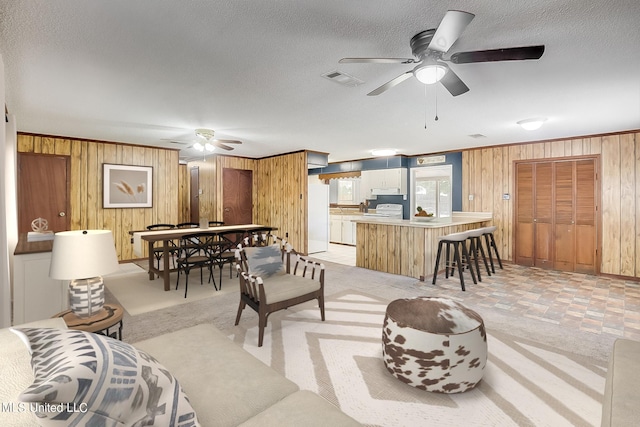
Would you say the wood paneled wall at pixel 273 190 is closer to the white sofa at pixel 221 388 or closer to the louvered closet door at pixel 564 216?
the louvered closet door at pixel 564 216

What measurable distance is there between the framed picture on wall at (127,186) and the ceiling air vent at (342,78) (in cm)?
522

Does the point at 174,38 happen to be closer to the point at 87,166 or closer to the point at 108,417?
the point at 108,417

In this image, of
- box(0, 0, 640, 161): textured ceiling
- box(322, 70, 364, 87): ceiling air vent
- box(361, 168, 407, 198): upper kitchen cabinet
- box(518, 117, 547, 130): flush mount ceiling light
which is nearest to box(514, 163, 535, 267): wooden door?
box(0, 0, 640, 161): textured ceiling

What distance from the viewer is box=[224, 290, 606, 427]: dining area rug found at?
5.86 feet

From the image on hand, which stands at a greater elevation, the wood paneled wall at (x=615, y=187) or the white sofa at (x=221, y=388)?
the wood paneled wall at (x=615, y=187)

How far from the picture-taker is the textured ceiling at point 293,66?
1.88 meters

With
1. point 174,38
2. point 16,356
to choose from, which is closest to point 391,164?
point 174,38

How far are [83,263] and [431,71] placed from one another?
8.49 feet

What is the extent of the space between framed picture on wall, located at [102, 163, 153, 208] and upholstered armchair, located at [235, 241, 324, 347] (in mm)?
4449

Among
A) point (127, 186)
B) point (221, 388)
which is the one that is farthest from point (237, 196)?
point (221, 388)

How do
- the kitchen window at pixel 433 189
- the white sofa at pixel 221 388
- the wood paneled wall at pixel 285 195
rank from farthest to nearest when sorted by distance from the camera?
the kitchen window at pixel 433 189 → the wood paneled wall at pixel 285 195 → the white sofa at pixel 221 388

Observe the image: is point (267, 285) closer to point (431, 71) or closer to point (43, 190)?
point (431, 71)

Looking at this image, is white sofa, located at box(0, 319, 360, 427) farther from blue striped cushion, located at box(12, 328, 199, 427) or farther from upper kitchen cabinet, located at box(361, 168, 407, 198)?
upper kitchen cabinet, located at box(361, 168, 407, 198)

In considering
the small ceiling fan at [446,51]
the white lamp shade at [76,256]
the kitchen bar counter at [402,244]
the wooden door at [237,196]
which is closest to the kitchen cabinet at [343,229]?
the wooden door at [237,196]
